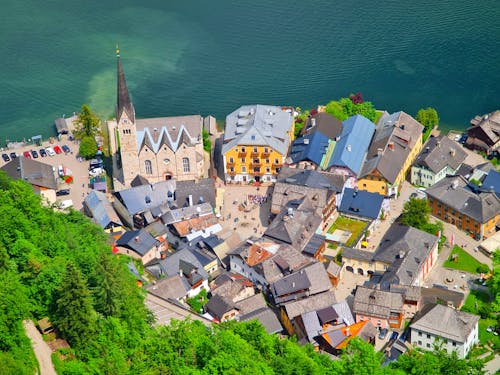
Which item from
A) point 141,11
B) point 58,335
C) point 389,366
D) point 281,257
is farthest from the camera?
point 141,11

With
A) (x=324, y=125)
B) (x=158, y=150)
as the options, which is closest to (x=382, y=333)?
(x=324, y=125)

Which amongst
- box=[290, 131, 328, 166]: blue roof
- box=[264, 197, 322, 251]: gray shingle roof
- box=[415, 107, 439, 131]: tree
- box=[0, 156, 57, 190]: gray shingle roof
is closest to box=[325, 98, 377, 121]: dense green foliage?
box=[415, 107, 439, 131]: tree

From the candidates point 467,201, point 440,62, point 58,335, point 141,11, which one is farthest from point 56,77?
point 58,335

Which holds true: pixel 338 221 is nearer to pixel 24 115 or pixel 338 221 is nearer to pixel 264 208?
pixel 264 208

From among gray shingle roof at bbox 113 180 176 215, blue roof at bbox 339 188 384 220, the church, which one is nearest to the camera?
blue roof at bbox 339 188 384 220

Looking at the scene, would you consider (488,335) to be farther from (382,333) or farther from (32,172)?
(32,172)

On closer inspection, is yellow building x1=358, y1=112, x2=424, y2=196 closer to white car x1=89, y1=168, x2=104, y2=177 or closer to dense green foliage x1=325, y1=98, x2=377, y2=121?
dense green foliage x1=325, y1=98, x2=377, y2=121
